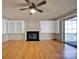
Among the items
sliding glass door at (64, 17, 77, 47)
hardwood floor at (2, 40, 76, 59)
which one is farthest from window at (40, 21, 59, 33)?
hardwood floor at (2, 40, 76, 59)

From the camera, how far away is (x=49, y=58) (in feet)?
15.1

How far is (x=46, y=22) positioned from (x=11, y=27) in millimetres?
3709

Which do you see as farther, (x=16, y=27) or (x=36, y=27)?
(x=36, y=27)

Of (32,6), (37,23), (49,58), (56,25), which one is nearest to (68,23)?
(56,25)

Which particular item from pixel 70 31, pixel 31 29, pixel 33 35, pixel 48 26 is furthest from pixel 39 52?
pixel 48 26

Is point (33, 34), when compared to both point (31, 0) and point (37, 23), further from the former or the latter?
point (31, 0)

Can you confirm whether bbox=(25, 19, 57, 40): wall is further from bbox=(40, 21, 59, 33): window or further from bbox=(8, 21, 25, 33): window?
bbox=(8, 21, 25, 33): window

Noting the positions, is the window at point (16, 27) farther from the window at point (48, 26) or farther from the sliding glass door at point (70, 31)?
the sliding glass door at point (70, 31)

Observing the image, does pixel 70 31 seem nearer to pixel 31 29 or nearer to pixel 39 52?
pixel 39 52

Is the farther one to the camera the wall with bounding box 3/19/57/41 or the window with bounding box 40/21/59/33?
the window with bounding box 40/21/59/33

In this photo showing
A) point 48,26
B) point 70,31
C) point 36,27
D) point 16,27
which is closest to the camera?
point 70,31

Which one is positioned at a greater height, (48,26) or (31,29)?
(48,26)

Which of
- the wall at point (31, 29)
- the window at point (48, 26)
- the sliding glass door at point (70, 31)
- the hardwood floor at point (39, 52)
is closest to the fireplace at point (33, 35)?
the wall at point (31, 29)

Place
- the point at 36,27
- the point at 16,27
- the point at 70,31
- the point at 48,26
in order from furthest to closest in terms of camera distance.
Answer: the point at 48,26 < the point at 36,27 < the point at 16,27 < the point at 70,31
